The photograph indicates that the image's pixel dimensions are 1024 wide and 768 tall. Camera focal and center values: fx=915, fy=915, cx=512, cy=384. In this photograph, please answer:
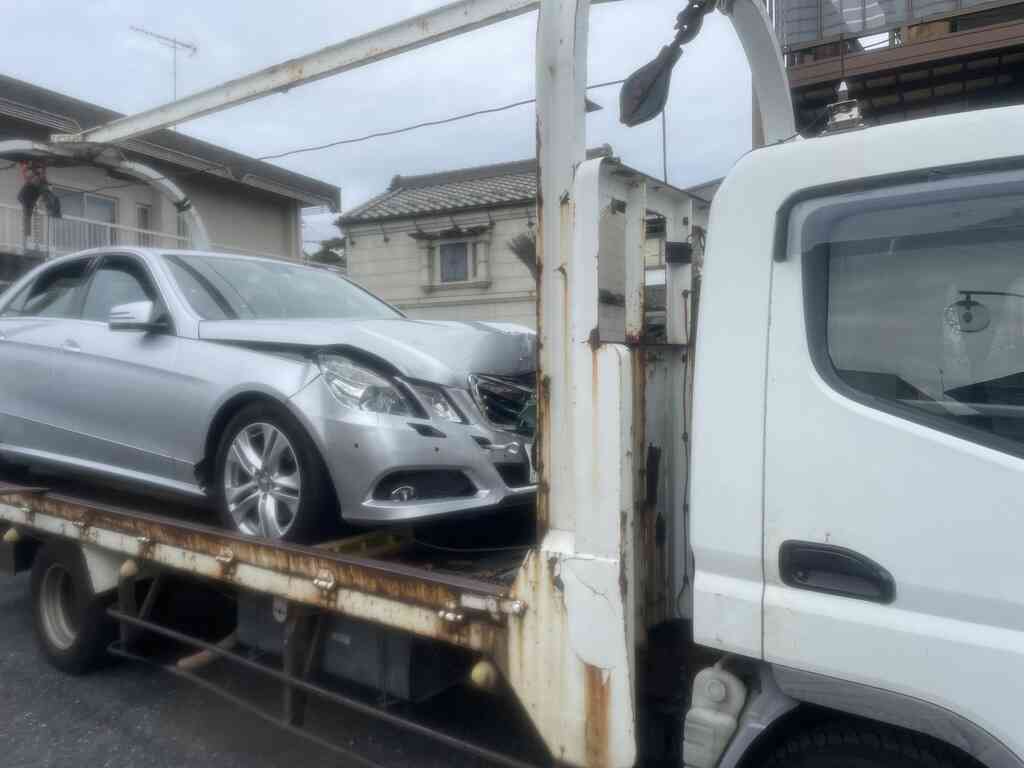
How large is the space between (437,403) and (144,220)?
1399cm

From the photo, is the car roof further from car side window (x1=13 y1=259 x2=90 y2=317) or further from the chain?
the chain

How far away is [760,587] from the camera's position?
6.93 ft

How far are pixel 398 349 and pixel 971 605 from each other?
7.12 feet

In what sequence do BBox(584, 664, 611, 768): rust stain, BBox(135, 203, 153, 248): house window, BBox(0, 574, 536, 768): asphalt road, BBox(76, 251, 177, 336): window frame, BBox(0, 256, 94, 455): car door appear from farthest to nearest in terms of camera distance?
BBox(135, 203, 153, 248): house window
BBox(0, 256, 94, 455): car door
BBox(76, 251, 177, 336): window frame
BBox(0, 574, 536, 768): asphalt road
BBox(584, 664, 611, 768): rust stain

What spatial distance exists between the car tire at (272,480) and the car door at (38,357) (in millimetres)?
1510

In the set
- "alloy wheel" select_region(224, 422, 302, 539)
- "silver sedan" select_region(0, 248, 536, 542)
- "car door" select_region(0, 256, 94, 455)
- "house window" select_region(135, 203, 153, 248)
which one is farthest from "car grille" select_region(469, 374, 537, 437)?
"house window" select_region(135, 203, 153, 248)

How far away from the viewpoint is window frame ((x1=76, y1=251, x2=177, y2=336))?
4.23m

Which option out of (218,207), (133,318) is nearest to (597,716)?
(133,318)

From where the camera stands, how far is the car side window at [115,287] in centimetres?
456

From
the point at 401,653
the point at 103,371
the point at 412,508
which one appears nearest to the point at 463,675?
the point at 401,653

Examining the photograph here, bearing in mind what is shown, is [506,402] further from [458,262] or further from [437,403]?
[458,262]

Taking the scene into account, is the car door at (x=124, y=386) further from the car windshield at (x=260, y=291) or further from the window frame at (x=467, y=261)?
the window frame at (x=467, y=261)

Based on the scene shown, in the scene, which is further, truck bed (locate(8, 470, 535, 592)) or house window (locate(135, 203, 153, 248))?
house window (locate(135, 203, 153, 248))

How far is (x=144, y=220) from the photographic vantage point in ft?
51.4
